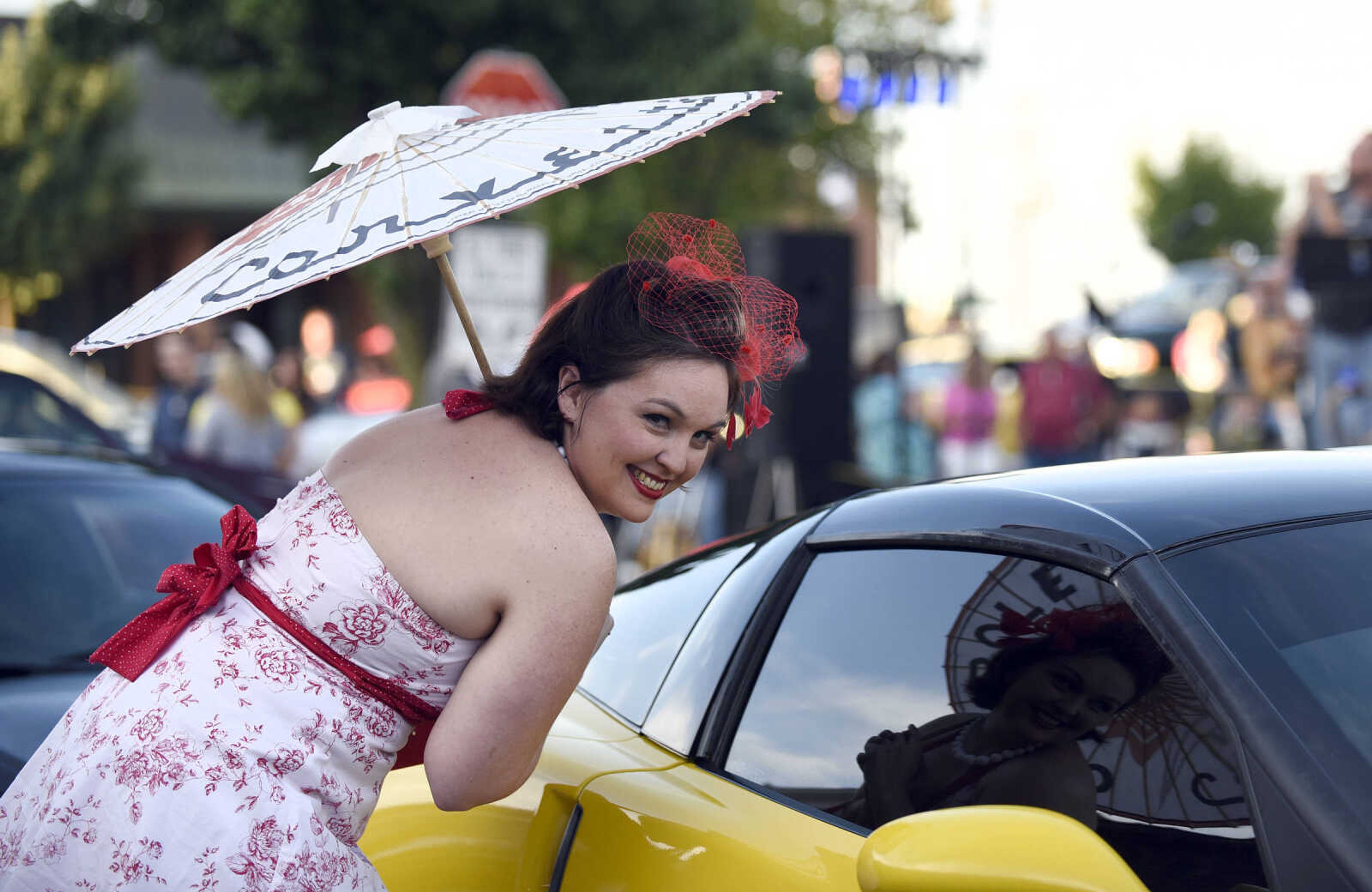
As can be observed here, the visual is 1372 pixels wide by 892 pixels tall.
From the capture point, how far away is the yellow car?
5.10 ft

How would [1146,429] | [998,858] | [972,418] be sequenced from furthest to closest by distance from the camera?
[1146,429] → [972,418] → [998,858]

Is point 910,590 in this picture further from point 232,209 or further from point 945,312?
point 232,209

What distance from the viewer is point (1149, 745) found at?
1.68 metres

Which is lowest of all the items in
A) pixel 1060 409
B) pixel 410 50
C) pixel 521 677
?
pixel 1060 409

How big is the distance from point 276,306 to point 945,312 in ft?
50.2

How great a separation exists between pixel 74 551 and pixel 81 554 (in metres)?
0.02

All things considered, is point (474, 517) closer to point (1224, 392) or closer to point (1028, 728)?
point (1028, 728)

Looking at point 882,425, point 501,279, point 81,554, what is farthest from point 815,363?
point 81,554

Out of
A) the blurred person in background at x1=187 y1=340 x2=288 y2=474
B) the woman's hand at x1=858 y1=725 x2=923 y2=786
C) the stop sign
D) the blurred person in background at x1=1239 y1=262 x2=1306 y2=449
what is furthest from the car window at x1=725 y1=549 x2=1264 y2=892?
the blurred person in background at x1=1239 y1=262 x2=1306 y2=449

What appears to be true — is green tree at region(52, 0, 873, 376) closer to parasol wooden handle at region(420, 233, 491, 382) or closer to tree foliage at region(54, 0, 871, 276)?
tree foliage at region(54, 0, 871, 276)

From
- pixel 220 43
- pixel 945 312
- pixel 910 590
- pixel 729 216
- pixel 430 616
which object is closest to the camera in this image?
pixel 430 616

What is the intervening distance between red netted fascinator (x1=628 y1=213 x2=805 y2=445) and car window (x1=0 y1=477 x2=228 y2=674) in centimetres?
226

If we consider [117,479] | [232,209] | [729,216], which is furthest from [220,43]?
[232,209]

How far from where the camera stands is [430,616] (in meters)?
1.78
